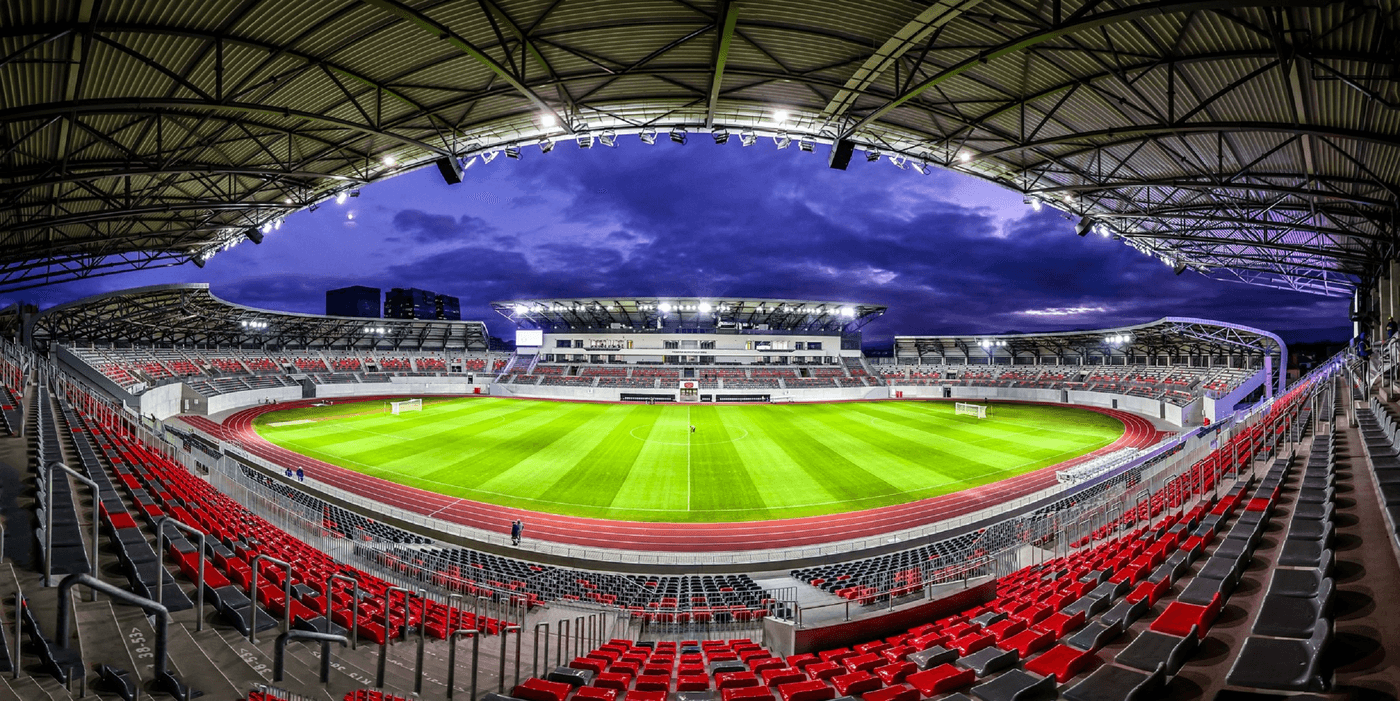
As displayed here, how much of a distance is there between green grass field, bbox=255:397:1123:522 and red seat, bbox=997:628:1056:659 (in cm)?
1192

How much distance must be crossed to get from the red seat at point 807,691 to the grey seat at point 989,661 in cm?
160

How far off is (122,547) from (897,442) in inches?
1255

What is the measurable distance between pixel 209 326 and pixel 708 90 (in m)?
61.3

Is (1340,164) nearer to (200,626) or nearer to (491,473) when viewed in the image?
(200,626)

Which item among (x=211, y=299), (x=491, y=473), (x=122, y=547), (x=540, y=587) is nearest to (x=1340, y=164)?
(x=540, y=587)

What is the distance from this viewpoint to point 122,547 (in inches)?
230

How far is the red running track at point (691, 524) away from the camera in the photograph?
16391 mm

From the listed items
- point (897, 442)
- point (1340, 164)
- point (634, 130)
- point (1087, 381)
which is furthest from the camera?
point (1087, 381)

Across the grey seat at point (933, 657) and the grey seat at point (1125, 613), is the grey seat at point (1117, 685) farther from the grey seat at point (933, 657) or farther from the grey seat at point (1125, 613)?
the grey seat at point (933, 657)

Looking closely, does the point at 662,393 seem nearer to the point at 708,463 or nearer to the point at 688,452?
the point at 688,452

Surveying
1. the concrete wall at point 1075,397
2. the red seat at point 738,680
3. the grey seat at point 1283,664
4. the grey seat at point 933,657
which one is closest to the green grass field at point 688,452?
the concrete wall at point 1075,397

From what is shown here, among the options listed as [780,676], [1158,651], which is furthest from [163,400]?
[1158,651]

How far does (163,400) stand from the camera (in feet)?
116

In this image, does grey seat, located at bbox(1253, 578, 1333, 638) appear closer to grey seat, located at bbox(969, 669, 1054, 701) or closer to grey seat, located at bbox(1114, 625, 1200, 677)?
grey seat, located at bbox(1114, 625, 1200, 677)
